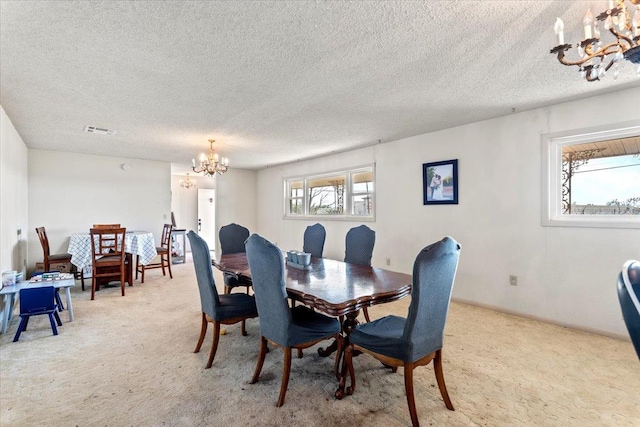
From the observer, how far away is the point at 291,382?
213 cm

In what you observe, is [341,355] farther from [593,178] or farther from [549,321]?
[593,178]

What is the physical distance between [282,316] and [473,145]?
336 centimetres

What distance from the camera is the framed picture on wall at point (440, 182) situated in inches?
161

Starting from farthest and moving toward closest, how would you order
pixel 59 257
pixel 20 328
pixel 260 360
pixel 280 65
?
pixel 59 257 < pixel 20 328 < pixel 280 65 < pixel 260 360

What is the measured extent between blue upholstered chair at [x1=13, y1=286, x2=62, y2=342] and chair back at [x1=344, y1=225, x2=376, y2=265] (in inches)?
119

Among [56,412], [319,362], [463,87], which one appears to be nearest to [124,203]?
[56,412]

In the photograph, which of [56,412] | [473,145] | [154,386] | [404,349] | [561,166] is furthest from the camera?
[473,145]

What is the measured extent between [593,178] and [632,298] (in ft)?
10.2

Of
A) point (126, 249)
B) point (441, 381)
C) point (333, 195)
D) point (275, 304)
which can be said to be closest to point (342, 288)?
point (275, 304)

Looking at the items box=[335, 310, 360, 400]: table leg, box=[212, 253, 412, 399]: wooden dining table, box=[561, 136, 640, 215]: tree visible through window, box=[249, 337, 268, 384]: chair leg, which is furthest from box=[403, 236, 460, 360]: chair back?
box=[561, 136, 640, 215]: tree visible through window

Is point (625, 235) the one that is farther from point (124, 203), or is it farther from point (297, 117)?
point (124, 203)

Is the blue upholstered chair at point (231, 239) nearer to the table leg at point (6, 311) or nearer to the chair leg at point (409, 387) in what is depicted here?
the table leg at point (6, 311)

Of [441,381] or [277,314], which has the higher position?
[277,314]

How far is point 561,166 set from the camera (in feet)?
10.8
